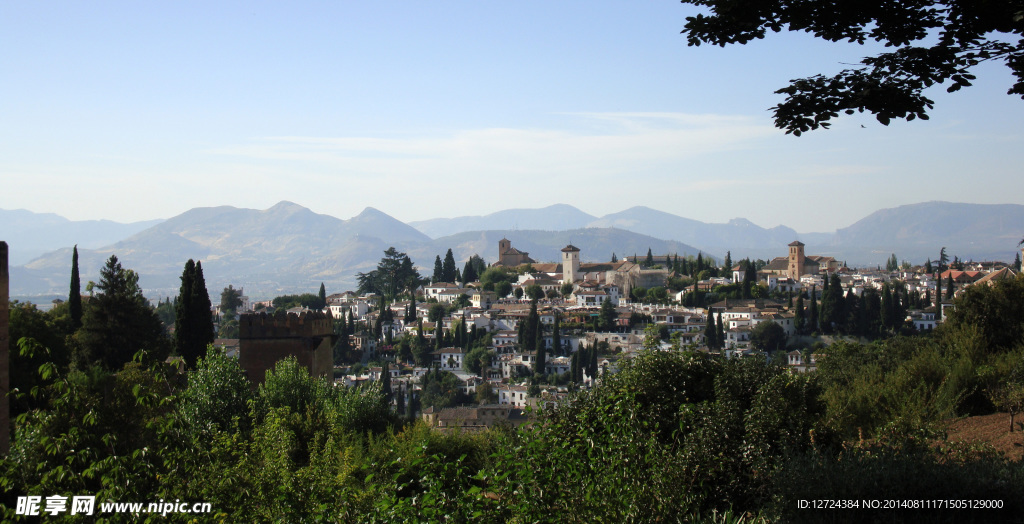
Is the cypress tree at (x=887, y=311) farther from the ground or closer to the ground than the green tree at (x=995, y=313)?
closer to the ground

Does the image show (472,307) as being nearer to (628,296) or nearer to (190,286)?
(628,296)

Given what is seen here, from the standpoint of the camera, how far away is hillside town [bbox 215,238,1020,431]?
176 ft

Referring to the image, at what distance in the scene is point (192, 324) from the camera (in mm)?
20641

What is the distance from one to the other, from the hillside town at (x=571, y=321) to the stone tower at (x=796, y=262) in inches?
5.0

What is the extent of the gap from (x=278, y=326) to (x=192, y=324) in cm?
642

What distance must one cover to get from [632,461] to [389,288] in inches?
3328

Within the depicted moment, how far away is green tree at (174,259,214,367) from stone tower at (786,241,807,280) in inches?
3082

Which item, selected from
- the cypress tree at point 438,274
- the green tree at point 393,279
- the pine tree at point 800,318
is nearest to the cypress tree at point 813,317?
the pine tree at point 800,318

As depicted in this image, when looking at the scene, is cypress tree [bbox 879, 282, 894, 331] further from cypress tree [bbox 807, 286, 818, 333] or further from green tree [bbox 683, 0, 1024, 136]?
green tree [bbox 683, 0, 1024, 136]

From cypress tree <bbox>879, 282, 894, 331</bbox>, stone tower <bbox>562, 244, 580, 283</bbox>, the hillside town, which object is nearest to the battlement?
the hillside town

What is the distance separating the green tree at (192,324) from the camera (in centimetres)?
2052

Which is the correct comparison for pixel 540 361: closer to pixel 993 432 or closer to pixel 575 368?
pixel 575 368

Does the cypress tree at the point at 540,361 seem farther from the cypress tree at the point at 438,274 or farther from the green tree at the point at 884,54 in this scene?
the green tree at the point at 884,54

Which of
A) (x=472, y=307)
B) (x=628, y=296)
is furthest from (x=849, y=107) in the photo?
(x=628, y=296)
